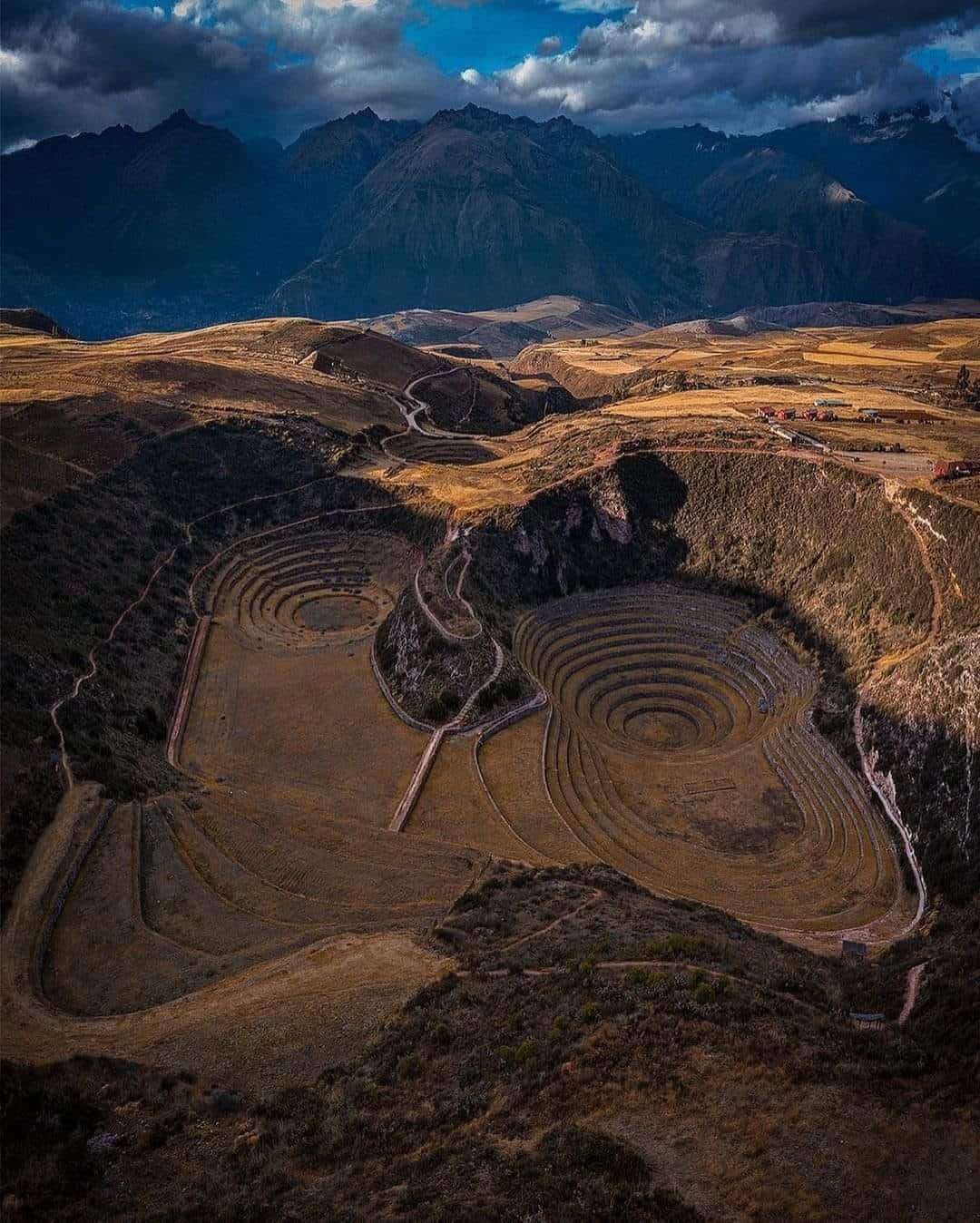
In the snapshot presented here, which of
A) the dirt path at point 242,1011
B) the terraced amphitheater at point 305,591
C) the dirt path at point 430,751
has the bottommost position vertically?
the dirt path at point 242,1011

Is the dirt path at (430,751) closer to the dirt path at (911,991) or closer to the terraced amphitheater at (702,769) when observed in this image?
the terraced amphitheater at (702,769)

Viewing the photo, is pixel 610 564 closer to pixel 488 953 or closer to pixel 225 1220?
pixel 488 953

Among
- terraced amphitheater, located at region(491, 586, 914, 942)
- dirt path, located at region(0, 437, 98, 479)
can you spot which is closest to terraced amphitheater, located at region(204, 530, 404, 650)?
dirt path, located at region(0, 437, 98, 479)

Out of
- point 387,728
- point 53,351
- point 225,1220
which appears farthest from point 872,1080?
point 53,351

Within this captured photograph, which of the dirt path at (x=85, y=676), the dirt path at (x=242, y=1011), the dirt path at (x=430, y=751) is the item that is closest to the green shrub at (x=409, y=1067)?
the dirt path at (x=242, y=1011)

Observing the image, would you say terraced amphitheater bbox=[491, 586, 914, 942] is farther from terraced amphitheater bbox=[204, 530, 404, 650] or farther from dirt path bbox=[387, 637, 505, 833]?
Result: terraced amphitheater bbox=[204, 530, 404, 650]

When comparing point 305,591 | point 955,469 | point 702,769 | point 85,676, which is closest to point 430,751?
point 702,769

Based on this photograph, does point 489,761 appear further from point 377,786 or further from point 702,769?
point 702,769

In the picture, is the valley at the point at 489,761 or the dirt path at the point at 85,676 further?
the dirt path at the point at 85,676
